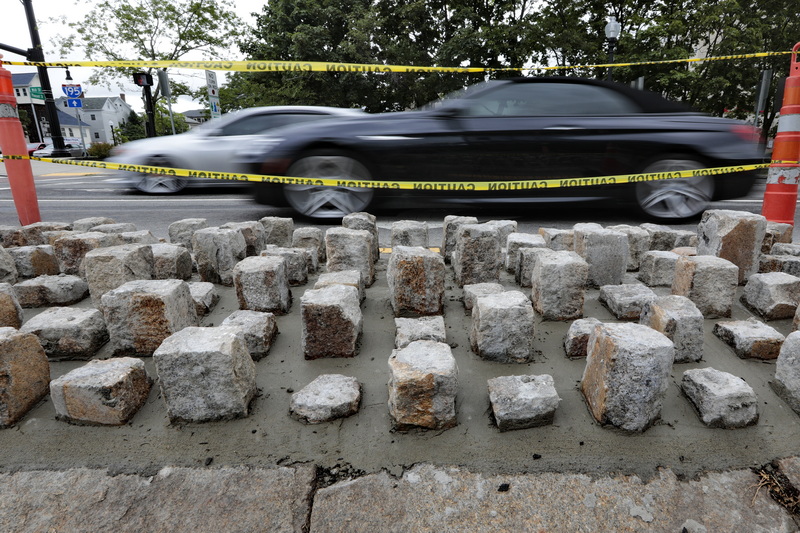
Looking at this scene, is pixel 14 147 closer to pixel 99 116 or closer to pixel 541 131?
pixel 541 131

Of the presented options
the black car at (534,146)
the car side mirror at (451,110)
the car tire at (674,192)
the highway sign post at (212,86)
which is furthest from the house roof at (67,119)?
the car tire at (674,192)

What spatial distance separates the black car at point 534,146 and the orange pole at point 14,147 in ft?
7.10

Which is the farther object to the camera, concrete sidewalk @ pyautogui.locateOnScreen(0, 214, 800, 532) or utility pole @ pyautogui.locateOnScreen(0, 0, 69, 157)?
utility pole @ pyautogui.locateOnScreen(0, 0, 69, 157)

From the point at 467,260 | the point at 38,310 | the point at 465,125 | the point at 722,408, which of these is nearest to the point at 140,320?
the point at 38,310

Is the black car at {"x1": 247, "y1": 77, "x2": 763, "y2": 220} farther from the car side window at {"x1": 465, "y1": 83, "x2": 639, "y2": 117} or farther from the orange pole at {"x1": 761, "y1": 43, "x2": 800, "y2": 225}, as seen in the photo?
the orange pole at {"x1": 761, "y1": 43, "x2": 800, "y2": 225}

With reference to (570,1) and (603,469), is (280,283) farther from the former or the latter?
(570,1)

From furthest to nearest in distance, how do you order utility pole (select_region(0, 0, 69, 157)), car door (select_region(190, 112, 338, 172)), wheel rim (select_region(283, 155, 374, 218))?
utility pole (select_region(0, 0, 69, 157)) < car door (select_region(190, 112, 338, 172)) < wheel rim (select_region(283, 155, 374, 218))

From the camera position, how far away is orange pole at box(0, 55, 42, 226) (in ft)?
13.9

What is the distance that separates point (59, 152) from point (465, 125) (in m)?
18.8

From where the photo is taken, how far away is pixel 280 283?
260cm

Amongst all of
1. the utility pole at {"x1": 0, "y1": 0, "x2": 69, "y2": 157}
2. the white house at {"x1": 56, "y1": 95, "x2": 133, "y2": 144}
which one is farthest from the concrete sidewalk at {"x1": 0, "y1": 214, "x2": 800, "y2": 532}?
the white house at {"x1": 56, "y1": 95, "x2": 133, "y2": 144}

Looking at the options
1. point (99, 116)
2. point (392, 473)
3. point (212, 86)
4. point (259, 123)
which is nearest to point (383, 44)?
point (212, 86)

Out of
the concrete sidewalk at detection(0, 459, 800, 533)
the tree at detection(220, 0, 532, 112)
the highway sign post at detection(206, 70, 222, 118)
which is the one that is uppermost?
the tree at detection(220, 0, 532, 112)

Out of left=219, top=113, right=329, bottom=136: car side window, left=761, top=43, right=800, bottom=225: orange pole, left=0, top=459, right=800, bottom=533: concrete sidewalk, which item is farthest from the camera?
left=219, top=113, right=329, bottom=136: car side window
